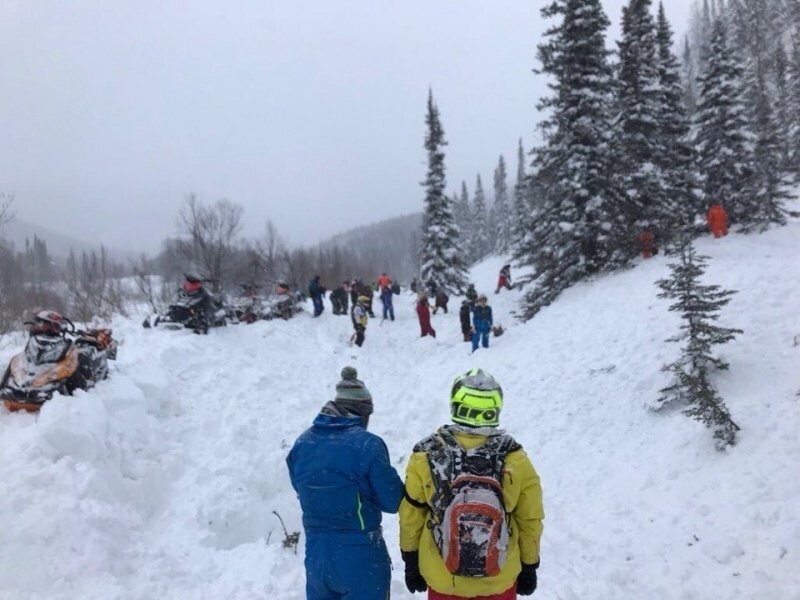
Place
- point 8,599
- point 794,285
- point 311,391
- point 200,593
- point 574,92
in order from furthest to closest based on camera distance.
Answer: point 574,92 → point 311,391 → point 794,285 → point 200,593 → point 8,599

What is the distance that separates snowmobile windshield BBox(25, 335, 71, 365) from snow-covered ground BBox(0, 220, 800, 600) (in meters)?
0.80

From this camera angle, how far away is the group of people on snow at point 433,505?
271 centimetres

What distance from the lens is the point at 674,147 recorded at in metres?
19.8

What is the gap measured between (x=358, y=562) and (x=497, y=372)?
982 centimetres

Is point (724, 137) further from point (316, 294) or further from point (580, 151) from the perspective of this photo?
point (316, 294)

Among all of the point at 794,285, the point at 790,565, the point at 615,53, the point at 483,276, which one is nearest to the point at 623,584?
the point at 790,565

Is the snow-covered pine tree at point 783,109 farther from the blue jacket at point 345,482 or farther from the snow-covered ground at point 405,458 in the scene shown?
the blue jacket at point 345,482

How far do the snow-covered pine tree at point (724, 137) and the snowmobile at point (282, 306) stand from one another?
16011 mm

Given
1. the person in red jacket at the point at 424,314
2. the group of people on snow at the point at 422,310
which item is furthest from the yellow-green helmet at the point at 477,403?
the person in red jacket at the point at 424,314

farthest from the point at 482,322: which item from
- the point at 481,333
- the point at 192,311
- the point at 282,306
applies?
the point at 282,306

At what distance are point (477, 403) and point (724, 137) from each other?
64.5 feet

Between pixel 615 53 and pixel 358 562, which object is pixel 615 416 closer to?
pixel 358 562

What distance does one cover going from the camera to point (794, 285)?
932 cm

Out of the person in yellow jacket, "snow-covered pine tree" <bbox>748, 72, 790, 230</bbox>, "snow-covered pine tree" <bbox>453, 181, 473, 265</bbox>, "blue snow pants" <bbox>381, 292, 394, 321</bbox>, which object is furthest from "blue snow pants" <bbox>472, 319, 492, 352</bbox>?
"snow-covered pine tree" <bbox>453, 181, 473, 265</bbox>
